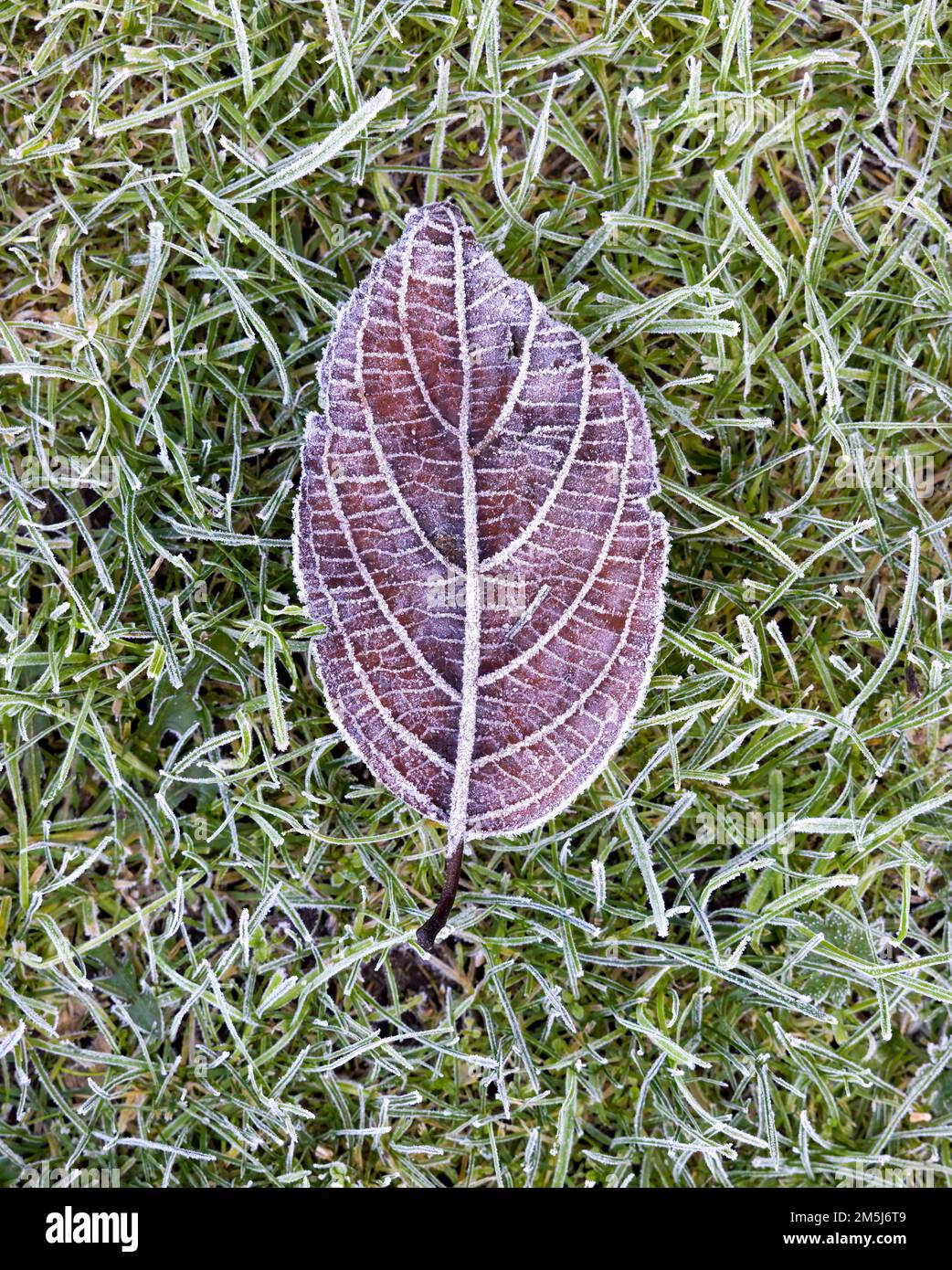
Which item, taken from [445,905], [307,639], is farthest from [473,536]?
[445,905]

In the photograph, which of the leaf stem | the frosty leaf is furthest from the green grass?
the frosty leaf

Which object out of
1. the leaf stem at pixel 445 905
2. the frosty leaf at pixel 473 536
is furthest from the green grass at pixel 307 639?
the frosty leaf at pixel 473 536

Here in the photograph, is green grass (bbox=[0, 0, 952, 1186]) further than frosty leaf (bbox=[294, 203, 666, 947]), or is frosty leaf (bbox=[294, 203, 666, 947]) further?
green grass (bbox=[0, 0, 952, 1186])

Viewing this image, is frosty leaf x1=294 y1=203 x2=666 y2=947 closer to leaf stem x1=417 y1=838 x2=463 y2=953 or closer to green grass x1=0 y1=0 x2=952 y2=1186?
leaf stem x1=417 y1=838 x2=463 y2=953

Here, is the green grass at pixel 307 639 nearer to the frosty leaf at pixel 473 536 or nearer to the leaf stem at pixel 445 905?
the leaf stem at pixel 445 905

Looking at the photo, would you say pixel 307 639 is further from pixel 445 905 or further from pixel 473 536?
pixel 445 905

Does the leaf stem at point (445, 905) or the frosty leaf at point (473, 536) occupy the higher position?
the frosty leaf at point (473, 536)
